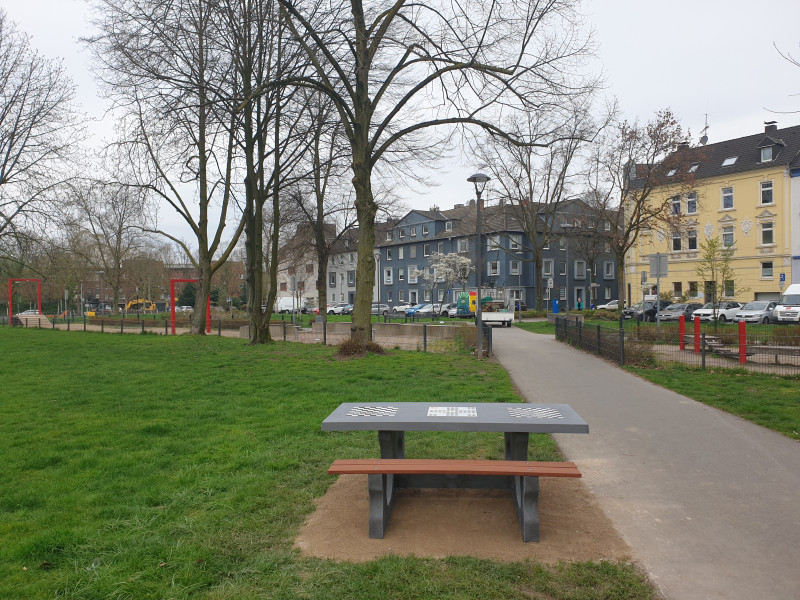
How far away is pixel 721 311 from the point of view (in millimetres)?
38188

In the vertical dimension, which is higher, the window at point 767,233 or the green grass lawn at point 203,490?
the window at point 767,233

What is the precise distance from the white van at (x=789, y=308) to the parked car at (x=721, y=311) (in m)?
3.15

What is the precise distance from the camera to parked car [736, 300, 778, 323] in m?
34.1

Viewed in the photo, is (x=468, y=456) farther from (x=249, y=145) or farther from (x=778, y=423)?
(x=249, y=145)

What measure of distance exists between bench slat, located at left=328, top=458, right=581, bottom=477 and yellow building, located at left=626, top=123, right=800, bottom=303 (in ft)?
150

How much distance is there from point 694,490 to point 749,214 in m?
52.7

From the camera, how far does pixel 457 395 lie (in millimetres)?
10391

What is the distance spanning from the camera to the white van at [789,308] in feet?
106

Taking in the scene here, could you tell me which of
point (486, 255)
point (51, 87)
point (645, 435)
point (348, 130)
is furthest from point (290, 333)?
point (486, 255)

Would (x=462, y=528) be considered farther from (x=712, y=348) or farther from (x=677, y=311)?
(x=677, y=311)

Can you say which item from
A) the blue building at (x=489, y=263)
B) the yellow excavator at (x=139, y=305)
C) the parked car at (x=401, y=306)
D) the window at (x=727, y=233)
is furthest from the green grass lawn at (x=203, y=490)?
the yellow excavator at (x=139, y=305)

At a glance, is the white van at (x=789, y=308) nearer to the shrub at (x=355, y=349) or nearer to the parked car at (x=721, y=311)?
the parked car at (x=721, y=311)

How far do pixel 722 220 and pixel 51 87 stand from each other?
49.2 metres

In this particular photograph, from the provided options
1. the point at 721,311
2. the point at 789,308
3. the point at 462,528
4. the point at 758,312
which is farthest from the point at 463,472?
the point at 721,311
